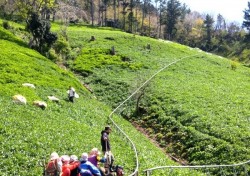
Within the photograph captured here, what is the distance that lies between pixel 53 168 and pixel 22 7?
48593mm

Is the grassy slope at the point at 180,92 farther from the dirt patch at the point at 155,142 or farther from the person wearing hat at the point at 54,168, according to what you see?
the person wearing hat at the point at 54,168

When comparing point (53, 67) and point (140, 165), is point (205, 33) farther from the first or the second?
point (140, 165)

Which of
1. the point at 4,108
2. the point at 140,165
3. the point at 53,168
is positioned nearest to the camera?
the point at 53,168

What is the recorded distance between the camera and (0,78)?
3388cm

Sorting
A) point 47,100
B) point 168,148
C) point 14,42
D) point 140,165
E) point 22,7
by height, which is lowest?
point 168,148

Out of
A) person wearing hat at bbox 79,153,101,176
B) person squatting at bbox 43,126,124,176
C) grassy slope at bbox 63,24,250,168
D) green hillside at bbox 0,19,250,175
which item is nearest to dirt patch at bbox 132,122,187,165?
green hillside at bbox 0,19,250,175

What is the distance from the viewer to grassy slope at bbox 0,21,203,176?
784 inches

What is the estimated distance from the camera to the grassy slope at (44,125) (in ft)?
65.4

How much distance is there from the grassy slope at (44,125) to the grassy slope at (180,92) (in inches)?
162

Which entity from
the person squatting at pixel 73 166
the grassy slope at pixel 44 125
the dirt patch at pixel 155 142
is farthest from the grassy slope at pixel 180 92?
the person squatting at pixel 73 166

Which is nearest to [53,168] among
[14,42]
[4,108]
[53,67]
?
[4,108]

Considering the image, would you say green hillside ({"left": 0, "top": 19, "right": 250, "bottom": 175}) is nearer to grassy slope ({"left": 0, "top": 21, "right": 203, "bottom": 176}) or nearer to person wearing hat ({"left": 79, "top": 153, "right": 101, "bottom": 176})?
grassy slope ({"left": 0, "top": 21, "right": 203, "bottom": 176})

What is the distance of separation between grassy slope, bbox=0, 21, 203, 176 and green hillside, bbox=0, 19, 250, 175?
0.06 m

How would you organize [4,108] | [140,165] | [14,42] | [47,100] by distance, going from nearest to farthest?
1. [140,165]
2. [4,108]
3. [47,100]
4. [14,42]
